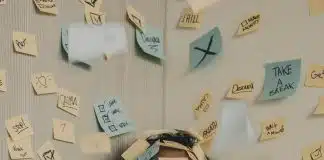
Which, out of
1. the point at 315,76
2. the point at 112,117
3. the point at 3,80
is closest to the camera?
the point at 3,80

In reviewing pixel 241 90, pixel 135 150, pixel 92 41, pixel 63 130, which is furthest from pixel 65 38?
pixel 241 90

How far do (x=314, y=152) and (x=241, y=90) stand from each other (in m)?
0.22

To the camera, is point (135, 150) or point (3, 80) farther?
point (135, 150)

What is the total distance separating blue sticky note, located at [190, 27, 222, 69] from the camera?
1.38 m

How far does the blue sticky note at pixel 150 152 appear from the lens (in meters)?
1.26

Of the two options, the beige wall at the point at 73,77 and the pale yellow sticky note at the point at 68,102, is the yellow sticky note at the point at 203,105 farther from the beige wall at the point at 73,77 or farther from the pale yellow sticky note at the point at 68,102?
the pale yellow sticky note at the point at 68,102

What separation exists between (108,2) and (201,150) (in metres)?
0.41

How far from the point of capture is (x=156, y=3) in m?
1.45

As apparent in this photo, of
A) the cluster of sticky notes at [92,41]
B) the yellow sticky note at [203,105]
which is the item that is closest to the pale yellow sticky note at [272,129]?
the yellow sticky note at [203,105]

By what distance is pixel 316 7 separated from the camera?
4.04 ft

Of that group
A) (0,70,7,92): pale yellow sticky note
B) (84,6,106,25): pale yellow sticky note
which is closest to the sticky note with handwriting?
(84,6,106,25): pale yellow sticky note

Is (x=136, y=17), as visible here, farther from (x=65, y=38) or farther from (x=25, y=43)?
(x=25, y=43)

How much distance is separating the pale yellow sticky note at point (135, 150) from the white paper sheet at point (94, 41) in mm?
224

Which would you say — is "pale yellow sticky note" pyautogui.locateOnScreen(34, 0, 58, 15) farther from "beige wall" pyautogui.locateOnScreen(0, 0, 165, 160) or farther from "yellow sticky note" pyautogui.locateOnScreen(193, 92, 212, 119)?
"yellow sticky note" pyautogui.locateOnScreen(193, 92, 212, 119)
